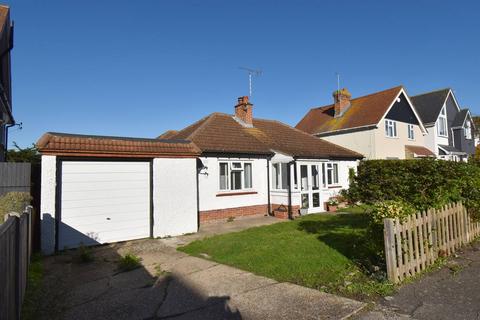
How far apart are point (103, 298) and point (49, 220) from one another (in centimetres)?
428

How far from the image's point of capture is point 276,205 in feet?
50.7

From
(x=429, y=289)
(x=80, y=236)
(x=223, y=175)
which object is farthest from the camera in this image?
(x=223, y=175)

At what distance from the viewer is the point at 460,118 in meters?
32.8

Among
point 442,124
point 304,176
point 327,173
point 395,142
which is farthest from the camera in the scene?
point 442,124

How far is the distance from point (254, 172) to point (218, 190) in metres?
2.27

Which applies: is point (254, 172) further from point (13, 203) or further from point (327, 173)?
point (13, 203)

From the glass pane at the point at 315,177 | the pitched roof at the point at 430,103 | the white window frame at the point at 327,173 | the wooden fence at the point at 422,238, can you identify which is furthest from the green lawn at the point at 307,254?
the pitched roof at the point at 430,103

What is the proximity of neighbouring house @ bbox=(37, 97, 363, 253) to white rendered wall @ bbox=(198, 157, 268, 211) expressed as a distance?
42 mm

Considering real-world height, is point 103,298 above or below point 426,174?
below

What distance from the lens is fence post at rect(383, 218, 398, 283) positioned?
18.1 feet

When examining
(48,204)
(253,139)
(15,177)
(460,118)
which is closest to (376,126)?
(253,139)

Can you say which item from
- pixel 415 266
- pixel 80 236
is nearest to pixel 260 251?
pixel 415 266

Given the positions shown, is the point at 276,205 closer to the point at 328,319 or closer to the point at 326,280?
the point at 326,280

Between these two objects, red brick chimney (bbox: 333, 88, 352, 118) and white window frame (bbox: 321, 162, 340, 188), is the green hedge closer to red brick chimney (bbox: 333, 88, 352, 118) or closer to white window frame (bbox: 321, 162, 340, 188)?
white window frame (bbox: 321, 162, 340, 188)
